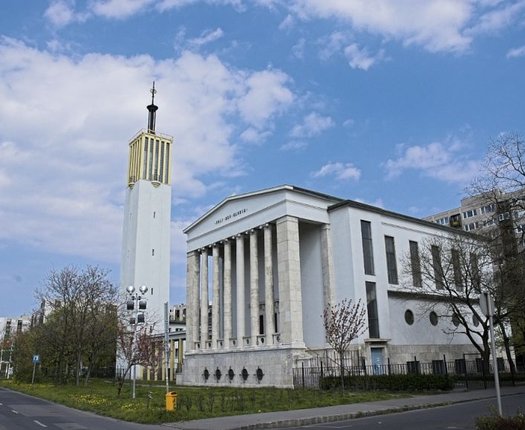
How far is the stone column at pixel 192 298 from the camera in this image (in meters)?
54.2

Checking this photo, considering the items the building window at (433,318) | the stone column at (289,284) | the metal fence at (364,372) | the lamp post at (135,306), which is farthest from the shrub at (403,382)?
the building window at (433,318)

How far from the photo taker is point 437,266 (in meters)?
41.6

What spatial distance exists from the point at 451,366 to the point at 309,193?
66.7ft

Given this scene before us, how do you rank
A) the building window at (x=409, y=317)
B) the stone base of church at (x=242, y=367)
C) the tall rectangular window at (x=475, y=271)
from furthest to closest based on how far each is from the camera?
the building window at (x=409, y=317)
the stone base of church at (x=242, y=367)
the tall rectangular window at (x=475, y=271)

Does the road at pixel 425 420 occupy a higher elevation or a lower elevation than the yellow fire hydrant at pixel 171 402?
lower

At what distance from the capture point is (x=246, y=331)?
5278 centimetres

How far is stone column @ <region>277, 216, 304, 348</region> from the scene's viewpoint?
40.9 metres

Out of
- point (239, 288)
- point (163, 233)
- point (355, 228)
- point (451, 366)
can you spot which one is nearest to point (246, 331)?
point (239, 288)

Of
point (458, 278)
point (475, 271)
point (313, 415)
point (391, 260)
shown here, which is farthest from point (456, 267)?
point (313, 415)

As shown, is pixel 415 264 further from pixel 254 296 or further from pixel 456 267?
pixel 254 296

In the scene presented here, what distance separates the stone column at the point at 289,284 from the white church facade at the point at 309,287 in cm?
8

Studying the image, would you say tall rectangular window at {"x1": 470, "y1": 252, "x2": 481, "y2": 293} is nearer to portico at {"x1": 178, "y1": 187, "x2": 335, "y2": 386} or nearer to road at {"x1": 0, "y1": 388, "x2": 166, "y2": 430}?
portico at {"x1": 178, "y1": 187, "x2": 335, "y2": 386}

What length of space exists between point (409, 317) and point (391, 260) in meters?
5.26

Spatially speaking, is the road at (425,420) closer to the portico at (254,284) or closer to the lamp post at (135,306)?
the lamp post at (135,306)
